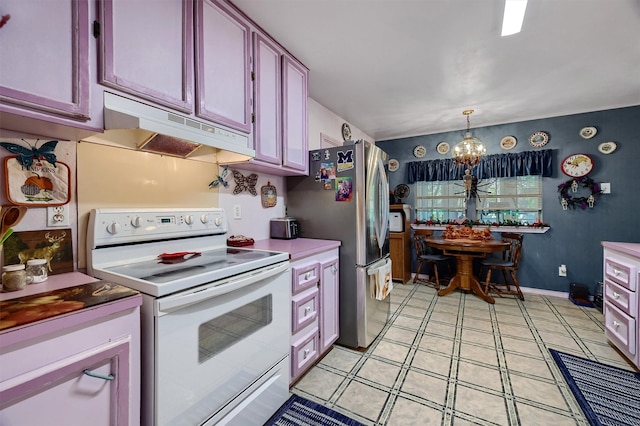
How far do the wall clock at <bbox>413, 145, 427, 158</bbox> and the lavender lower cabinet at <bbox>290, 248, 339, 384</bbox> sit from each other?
10.3 ft

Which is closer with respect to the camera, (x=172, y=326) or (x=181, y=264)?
(x=172, y=326)

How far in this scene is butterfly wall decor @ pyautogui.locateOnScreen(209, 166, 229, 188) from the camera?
191 cm

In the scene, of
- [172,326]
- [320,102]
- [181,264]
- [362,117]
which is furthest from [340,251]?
[362,117]

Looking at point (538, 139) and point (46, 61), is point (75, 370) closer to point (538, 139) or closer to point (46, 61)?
point (46, 61)

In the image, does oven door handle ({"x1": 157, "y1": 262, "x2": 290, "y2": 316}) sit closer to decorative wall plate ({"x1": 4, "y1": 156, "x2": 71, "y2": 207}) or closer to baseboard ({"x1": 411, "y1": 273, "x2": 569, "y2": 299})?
decorative wall plate ({"x1": 4, "y1": 156, "x2": 71, "y2": 207})

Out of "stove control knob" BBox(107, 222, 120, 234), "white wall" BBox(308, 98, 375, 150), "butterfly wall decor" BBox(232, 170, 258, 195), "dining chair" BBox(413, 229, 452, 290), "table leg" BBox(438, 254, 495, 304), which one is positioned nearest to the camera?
"stove control knob" BBox(107, 222, 120, 234)

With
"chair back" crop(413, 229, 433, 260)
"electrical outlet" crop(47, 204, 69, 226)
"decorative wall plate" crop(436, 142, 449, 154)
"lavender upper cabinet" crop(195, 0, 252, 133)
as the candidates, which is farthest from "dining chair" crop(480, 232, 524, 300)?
"electrical outlet" crop(47, 204, 69, 226)

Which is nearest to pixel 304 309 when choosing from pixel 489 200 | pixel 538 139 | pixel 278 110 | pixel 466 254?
pixel 278 110

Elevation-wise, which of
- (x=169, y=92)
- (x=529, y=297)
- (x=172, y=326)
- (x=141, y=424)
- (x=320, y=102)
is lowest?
(x=529, y=297)

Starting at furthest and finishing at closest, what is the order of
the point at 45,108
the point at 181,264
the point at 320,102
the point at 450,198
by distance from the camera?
the point at 450,198
the point at 320,102
the point at 181,264
the point at 45,108

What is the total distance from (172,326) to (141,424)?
0.38 metres

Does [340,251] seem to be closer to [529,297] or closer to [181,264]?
[181,264]

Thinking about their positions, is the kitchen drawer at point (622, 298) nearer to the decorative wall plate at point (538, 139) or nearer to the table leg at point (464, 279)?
the table leg at point (464, 279)

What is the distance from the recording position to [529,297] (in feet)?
11.9
